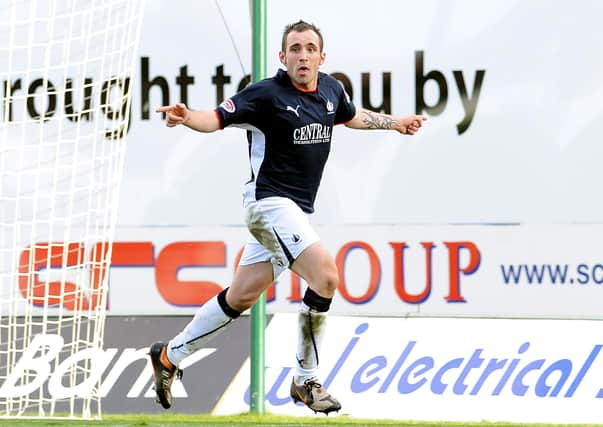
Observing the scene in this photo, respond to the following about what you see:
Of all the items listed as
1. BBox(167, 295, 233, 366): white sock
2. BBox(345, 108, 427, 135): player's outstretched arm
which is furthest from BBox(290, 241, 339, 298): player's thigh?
BBox(345, 108, 427, 135): player's outstretched arm

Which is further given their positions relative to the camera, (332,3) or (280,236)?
(332,3)

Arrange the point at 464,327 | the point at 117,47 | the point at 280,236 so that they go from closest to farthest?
the point at 280,236 → the point at 464,327 → the point at 117,47

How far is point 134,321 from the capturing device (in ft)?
33.8

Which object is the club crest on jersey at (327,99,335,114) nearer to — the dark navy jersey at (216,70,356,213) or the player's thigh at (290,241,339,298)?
the dark navy jersey at (216,70,356,213)

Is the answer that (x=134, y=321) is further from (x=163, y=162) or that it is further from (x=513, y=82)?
(x=513, y=82)

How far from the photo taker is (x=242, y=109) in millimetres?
7219

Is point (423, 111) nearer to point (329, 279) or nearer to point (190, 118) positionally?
point (329, 279)

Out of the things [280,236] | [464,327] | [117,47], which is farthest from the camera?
[117,47]

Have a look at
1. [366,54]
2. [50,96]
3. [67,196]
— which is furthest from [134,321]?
[366,54]

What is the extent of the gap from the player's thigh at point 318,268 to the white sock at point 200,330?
23.7 inches

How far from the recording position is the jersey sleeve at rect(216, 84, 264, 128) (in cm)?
716

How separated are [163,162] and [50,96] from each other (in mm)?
995

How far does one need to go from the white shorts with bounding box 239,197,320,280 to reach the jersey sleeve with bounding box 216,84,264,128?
1.35ft

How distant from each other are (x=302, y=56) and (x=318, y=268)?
1.05 meters
